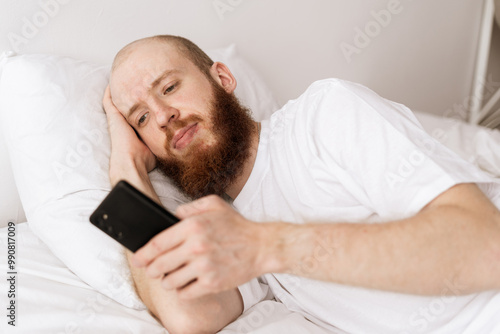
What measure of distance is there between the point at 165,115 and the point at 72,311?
434 mm

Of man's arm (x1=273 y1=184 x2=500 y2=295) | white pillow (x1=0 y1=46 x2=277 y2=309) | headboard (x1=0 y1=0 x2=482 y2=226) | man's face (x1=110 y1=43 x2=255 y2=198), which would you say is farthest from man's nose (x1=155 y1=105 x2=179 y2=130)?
man's arm (x1=273 y1=184 x2=500 y2=295)

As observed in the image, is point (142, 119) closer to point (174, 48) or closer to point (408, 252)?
point (174, 48)

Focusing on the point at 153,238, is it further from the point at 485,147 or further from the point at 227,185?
the point at 485,147

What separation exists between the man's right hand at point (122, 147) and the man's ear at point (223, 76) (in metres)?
0.25

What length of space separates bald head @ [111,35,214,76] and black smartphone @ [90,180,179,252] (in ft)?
1.87

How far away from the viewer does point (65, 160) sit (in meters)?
1.02

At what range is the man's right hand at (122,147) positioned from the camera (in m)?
1.04

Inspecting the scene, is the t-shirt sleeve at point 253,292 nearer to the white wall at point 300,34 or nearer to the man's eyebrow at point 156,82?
the man's eyebrow at point 156,82

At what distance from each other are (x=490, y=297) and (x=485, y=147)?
663 mm

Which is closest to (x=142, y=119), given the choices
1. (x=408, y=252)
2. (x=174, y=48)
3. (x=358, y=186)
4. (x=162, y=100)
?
(x=162, y=100)

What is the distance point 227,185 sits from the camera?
1.12 meters

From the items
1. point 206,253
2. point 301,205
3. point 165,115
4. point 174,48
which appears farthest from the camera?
point 174,48

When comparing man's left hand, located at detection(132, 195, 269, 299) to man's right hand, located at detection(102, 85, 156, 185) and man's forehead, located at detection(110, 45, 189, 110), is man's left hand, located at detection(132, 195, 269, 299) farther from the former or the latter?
man's forehead, located at detection(110, 45, 189, 110)

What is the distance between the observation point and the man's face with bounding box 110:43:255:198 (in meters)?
1.08
